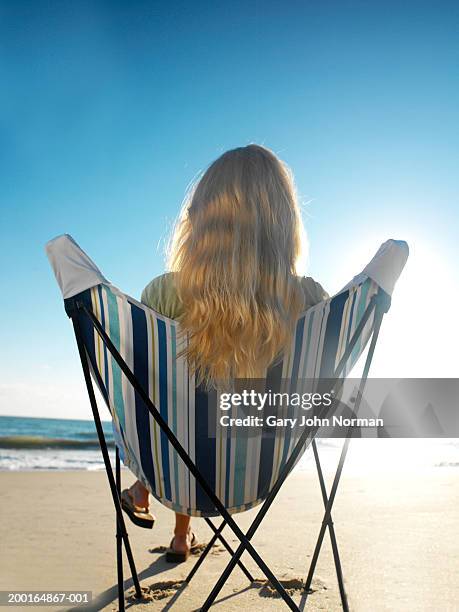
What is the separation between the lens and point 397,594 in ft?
6.84

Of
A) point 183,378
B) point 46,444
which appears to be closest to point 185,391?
point 183,378

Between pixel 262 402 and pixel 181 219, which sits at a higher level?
A: pixel 181 219

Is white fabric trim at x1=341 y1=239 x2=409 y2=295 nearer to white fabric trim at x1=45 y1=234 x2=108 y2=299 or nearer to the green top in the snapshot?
→ the green top

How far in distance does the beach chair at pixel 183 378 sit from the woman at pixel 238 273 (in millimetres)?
59

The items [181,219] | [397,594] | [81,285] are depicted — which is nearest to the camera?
[81,285]

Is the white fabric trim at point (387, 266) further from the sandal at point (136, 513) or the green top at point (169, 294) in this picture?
the sandal at point (136, 513)

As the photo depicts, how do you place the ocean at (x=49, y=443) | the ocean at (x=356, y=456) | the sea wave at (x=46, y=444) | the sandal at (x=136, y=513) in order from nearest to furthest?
the sandal at (x=136, y=513), the ocean at (x=356, y=456), the ocean at (x=49, y=443), the sea wave at (x=46, y=444)

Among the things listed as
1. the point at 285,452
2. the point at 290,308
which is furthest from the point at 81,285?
the point at 285,452

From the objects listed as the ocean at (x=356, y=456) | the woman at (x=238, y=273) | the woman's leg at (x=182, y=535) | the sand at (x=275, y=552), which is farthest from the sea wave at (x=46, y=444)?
the woman at (x=238, y=273)

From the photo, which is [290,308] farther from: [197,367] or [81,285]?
[81,285]

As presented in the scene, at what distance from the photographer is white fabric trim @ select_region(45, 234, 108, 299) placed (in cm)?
156

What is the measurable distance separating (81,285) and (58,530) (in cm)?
223

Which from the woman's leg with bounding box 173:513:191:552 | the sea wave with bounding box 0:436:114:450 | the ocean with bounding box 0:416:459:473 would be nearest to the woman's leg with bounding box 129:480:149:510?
the woman's leg with bounding box 173:513:191:552

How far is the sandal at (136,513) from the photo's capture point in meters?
1.96
